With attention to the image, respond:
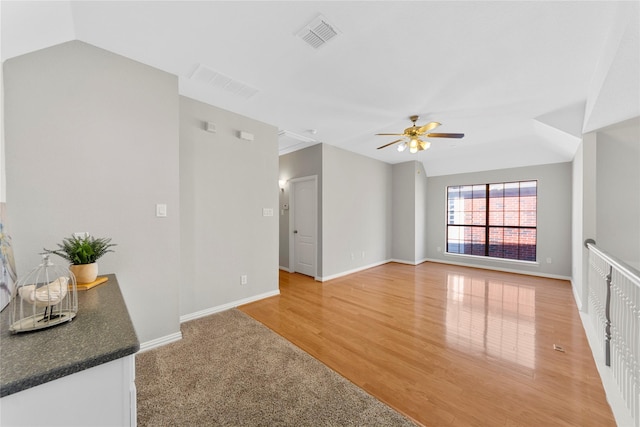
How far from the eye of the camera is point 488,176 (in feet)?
19.2

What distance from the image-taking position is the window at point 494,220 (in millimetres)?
5496

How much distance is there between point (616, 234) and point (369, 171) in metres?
4.04

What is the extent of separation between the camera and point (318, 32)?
1.92 metres

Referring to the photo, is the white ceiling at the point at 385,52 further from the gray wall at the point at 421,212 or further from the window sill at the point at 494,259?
the window sill at the point at 494,259

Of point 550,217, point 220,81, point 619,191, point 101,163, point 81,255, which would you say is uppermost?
point 220,81

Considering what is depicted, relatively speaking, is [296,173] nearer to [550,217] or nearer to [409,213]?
[409,213]

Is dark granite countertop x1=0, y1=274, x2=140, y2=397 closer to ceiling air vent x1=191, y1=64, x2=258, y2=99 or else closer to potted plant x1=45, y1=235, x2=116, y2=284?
potted plant x1=45, y1=235, x2=116, y2=284

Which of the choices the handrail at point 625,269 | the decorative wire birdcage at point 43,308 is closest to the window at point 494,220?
the handrail at point 625,269

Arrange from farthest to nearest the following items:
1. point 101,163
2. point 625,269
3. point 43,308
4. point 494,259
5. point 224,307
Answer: point 494,259
point 224,307
point 101,163
point 625,269
point 43,308

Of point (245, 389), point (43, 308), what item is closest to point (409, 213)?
point (245, 389)

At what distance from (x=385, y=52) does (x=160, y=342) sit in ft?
11.4

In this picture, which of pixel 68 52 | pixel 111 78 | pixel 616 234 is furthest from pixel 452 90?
pixel 68 52

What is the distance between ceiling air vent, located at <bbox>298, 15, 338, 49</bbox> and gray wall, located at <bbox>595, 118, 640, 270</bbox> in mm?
3668

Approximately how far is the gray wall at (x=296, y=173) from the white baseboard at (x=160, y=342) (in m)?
2.73
